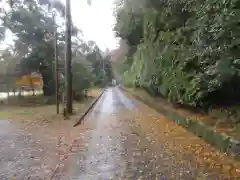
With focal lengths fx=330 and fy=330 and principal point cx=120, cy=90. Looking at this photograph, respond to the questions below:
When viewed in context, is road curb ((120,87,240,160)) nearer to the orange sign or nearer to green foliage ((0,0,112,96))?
green foliage ((0,0,112,96))

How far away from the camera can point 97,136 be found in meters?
10.9

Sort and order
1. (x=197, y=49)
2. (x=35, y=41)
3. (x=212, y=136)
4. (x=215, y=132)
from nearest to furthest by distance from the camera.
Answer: (x=215, y=132) < (x=212, y=136) < (x=197, y=49) < (x=35, y=41)

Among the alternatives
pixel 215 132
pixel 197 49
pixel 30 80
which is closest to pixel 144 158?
pixel 215 132

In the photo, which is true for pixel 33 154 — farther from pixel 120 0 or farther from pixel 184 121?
pixel 120 0

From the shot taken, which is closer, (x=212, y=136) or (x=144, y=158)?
(x=144, y=158)

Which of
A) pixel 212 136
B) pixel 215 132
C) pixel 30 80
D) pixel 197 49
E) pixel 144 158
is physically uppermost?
pixel 197 49

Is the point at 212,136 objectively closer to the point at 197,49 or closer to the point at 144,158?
the point at 144,158

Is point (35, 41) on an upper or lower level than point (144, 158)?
upper

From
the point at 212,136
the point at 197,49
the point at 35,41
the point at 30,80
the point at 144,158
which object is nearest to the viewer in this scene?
the point at 144,158

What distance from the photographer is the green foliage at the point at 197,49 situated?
9.01 metres

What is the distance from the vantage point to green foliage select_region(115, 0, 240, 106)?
9.01m

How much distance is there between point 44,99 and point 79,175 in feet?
73.8

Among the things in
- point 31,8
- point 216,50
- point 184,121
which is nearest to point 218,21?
point 216,50

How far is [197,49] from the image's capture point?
35.0 ft
